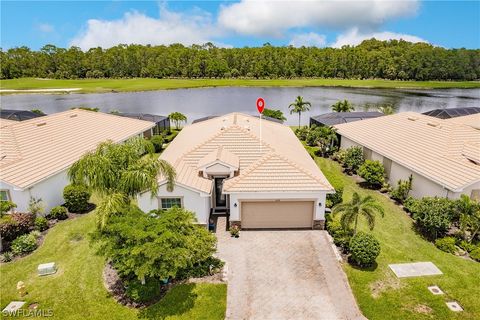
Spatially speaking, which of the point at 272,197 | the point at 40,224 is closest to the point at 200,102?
the point at 40,224

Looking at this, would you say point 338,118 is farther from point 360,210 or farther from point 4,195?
point 4,195

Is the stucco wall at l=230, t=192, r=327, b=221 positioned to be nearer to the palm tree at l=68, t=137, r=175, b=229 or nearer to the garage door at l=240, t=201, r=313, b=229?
the garage door at l=240, t=201, r=313, b=229

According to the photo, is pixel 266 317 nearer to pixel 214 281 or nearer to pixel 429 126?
pixel 214 281

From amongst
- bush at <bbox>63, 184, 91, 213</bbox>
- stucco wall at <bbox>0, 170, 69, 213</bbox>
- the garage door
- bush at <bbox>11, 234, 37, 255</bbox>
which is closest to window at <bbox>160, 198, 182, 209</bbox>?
the garage door

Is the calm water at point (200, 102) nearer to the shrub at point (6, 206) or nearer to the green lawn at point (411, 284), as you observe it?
the green lawn at point (411, 284)

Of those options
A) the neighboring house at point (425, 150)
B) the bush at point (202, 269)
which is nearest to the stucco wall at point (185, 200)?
the bush at point (202, 269)

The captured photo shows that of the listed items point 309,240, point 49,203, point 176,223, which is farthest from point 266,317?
point 49,203
